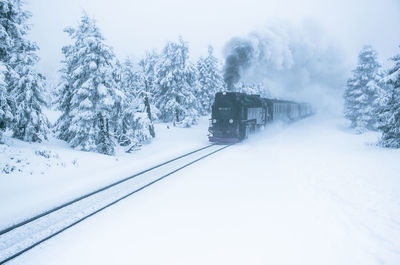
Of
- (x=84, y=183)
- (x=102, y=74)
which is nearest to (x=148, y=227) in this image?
(x=84, y=183)

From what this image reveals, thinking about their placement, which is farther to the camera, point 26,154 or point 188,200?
point 26,154

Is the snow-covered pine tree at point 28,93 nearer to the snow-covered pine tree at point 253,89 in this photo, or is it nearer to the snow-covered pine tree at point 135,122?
the snow-covered pine tree at point 135,122

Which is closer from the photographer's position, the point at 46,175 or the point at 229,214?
the point at 229,214

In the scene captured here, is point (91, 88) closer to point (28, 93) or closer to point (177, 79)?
point (28, 93)

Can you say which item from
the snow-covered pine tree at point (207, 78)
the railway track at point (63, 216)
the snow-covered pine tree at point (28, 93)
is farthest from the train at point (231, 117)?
the snow-covered pine tree at point (207, 78)

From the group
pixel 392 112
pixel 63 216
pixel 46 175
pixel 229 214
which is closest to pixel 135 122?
pixel 46 175

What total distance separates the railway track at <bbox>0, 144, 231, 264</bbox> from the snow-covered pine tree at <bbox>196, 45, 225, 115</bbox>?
115 ft

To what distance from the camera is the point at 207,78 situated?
1763 inches

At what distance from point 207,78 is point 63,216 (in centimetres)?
4002

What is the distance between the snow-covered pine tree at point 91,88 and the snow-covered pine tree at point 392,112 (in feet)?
58.0

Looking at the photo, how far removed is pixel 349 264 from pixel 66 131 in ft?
60.5

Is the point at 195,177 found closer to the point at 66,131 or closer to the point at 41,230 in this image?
the point at 41,230

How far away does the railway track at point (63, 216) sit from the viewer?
17.7ft

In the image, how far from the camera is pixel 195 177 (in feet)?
35.1
